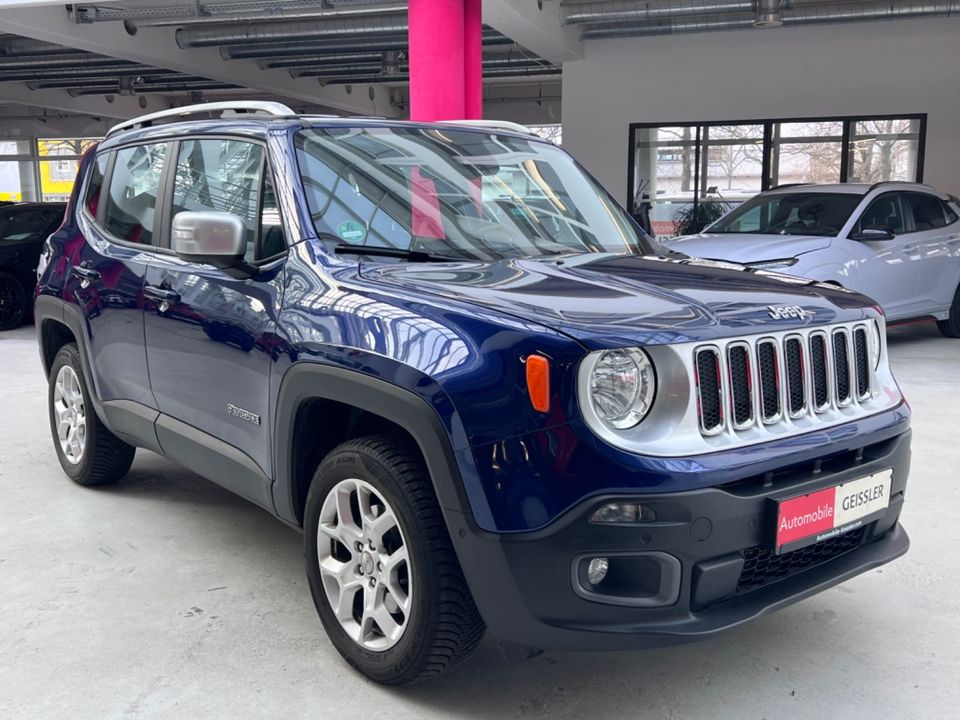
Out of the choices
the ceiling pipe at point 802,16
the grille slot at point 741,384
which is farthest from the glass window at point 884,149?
the grille slot at point 741,384

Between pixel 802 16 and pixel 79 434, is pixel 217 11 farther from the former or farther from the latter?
pixel 79 434

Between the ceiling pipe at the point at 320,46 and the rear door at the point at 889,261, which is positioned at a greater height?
the ceiling pipe at the point at 320,46

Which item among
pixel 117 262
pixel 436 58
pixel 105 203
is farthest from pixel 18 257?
pixel 117 262

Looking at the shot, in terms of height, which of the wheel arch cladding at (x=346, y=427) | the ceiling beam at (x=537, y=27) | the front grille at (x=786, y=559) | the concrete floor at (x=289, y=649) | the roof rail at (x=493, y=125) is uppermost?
the ceiling beam at (x=537, y=27)

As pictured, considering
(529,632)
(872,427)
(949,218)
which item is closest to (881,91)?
(949,218)

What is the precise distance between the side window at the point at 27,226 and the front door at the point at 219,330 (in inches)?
325

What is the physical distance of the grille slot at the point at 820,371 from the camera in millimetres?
2689

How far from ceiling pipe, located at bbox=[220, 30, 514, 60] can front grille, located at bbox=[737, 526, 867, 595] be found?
1280cm

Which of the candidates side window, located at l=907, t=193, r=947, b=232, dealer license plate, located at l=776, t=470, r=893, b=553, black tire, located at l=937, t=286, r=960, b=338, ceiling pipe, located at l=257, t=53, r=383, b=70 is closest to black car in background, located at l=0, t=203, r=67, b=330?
ceiling pipe, located at l=257, t=53, r=383, b=70

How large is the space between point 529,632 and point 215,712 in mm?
979

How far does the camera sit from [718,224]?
9.30 m

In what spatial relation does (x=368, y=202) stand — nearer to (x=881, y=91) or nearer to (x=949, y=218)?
(x=949, y=218)

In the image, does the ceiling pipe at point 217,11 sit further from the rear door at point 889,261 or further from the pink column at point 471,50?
the rear door at point 889,261

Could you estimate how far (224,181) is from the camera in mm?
3479
